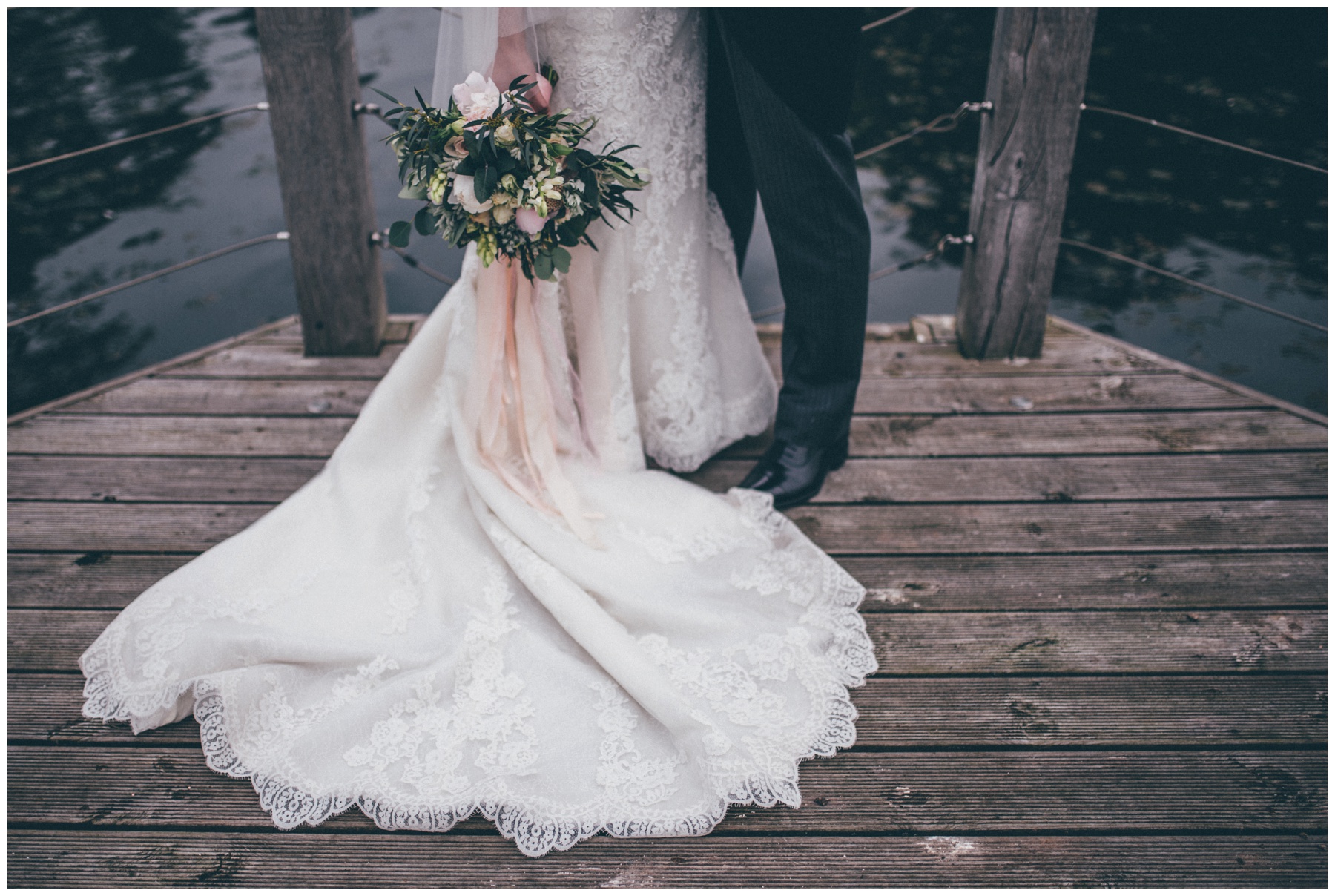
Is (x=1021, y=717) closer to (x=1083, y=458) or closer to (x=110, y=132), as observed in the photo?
(x=1083, y=458)

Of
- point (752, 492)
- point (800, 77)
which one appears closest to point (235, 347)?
point (752, 492)

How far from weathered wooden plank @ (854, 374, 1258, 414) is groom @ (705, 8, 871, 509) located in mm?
355

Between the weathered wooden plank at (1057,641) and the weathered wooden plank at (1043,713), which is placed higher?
the weathered wooden plank at (1057,641)

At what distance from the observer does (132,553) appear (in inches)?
72.2

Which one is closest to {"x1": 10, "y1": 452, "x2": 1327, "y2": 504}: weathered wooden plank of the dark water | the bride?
the bride

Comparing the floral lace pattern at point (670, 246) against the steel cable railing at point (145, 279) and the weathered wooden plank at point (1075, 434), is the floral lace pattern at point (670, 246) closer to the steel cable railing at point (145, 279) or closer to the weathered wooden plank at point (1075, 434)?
the weathered wooden plank at point (1075, 434)

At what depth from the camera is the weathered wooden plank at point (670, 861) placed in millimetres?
1239

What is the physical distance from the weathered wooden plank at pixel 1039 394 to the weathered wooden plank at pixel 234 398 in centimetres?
136

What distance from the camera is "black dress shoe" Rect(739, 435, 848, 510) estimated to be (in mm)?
1951

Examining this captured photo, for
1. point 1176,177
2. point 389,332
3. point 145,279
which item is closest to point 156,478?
point 145,279

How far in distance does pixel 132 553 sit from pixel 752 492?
1.29 meters

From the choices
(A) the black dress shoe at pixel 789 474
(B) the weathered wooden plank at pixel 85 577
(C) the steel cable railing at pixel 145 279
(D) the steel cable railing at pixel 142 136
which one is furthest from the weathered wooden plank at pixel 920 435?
(D) the steel cable railing at pixel 142 136

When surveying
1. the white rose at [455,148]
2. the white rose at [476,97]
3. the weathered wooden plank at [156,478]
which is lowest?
the weathered wooden plank at [156,478]

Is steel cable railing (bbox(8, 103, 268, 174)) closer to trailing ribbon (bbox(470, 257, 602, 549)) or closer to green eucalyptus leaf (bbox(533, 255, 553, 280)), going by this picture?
trailing ribbon (bbox(470, 257, 602, 549))
